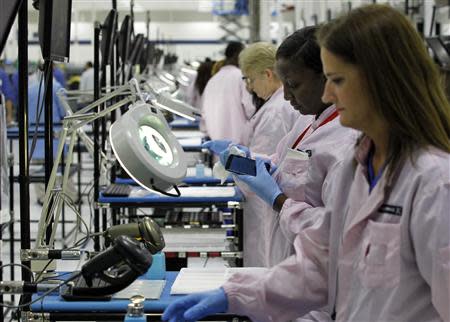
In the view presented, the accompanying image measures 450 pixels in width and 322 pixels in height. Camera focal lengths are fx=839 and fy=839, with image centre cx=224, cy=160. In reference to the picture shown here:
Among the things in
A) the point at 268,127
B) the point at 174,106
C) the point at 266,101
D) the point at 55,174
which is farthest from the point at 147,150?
the point at 266,101

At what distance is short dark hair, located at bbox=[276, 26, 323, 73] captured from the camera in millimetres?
2834

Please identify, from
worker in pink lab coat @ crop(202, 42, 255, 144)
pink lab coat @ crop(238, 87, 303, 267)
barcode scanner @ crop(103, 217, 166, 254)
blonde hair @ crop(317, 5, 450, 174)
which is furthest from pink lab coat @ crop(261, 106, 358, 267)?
worker in pink lab coat @ crop(202, 42, 255, 144)

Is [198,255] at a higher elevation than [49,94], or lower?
lower

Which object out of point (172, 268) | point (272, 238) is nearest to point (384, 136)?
point (272, 238)

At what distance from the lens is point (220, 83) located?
24.1ft

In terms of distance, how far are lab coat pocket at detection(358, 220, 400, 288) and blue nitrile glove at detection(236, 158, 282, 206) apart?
4.19 ft

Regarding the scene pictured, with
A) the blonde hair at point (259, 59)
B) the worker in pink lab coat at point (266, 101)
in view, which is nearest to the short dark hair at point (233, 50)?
the worker in pink lab coat at point (266, 101)

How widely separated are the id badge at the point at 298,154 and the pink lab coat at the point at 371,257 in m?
0.79

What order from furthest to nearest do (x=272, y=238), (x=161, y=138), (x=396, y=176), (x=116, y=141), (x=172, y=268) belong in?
(x=172, y=268), (x=272, y=238), (x=161, y=138), (x=116, y=141), (x=396, y=176)

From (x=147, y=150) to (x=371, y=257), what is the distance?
2.29 ft

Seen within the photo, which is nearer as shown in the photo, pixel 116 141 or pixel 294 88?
pixel 116 141

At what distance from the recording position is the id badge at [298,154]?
280 cm

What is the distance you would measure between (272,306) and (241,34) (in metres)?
21.6

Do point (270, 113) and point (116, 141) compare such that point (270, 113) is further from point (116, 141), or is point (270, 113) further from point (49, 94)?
point (116, 141)
